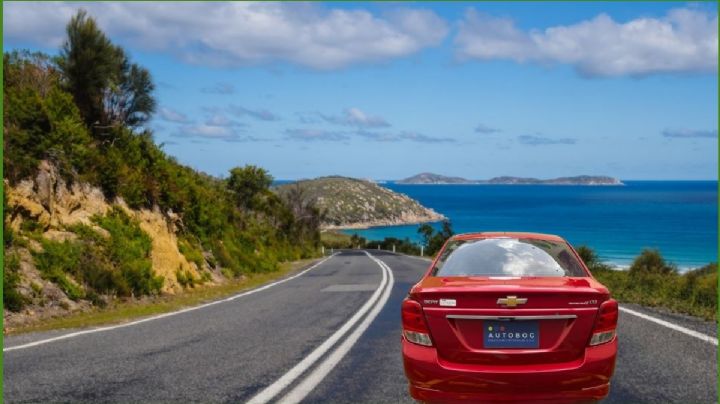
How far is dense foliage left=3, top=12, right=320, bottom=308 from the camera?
1474cm

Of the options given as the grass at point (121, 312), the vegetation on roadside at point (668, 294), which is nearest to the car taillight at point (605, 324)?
the vegetation on roadside at point (668, 294)

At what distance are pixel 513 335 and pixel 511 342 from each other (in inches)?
2.0

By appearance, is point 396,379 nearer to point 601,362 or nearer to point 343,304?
point 601,362

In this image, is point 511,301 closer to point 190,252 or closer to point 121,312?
point 121,312

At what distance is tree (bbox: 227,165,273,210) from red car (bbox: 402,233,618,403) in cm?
4342

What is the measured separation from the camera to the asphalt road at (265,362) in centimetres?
554

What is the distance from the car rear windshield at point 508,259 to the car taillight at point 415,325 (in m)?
0.86

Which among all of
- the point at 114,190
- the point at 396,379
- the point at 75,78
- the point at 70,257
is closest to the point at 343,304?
the point at 70,257

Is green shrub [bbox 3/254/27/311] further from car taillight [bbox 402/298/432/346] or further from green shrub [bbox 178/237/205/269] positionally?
car taillight [bbox 402/298/432/346]

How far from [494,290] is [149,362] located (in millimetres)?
4366

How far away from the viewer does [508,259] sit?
218 inches

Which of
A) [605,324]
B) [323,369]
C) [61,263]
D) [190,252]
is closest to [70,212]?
[61,263]

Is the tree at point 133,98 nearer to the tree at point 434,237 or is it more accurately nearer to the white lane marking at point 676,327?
the white lane marking at point 676,327

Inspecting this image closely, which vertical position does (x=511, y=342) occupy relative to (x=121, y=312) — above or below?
above
